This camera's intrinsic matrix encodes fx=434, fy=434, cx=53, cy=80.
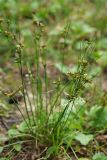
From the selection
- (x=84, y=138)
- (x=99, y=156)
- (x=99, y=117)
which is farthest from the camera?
(x=99, y=117)

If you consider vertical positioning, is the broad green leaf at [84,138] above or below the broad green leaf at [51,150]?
above

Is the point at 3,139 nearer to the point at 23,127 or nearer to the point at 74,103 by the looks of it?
the point at 23,127

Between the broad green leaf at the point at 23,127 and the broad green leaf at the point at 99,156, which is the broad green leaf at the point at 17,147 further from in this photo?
the broad green leaf at the point at 99,156

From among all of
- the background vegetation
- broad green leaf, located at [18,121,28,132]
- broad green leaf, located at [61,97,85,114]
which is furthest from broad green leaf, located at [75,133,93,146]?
broad green leaf, located at [18,121,28,132]

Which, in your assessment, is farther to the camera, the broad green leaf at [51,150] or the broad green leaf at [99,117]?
the broad green leaf at [99,117]

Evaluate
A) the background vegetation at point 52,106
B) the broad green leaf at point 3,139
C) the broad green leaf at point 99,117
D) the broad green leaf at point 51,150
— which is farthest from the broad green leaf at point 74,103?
the broad green leaf at point 3,139

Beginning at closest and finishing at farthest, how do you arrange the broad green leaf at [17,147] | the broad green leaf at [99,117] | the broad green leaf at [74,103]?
the broad green leaf at [74,103] < the broad green leaf at [17,147] < the broad green leaf at [99,117]

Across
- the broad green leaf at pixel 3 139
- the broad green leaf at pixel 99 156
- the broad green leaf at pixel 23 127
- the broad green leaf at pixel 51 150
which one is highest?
the broad green leaf at pixel 23 127

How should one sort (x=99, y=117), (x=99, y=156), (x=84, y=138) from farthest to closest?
(x=99, y=117), (x=84, y=138), (x=99, y=156)

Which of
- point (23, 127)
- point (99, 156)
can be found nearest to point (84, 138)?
point (99, 156)
